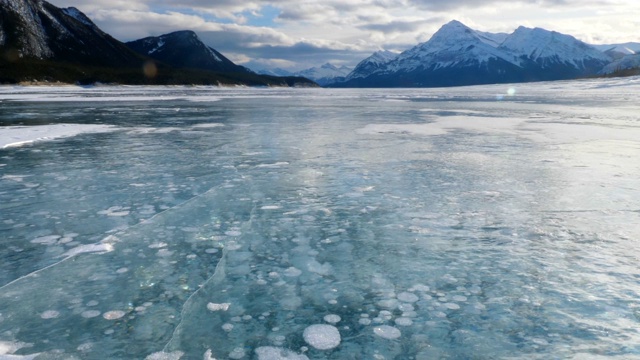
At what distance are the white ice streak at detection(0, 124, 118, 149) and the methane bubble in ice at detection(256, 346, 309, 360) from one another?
14372 millimetres

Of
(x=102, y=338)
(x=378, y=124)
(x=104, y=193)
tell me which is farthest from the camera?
(x=378, y=124)

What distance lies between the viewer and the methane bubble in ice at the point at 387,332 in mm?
3953

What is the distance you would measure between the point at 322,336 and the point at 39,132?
17536mm

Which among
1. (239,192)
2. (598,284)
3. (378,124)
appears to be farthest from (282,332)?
(378,124)

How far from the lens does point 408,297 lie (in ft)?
15.3

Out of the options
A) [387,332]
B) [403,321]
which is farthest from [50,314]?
[403,321]

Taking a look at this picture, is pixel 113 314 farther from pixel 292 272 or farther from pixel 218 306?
pixel 292 272

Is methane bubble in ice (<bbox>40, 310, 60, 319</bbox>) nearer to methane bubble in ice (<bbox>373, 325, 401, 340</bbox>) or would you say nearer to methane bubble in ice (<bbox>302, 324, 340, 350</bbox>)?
methane bubble in ice (<bbox>302, 324, 340, 350</bbox>)

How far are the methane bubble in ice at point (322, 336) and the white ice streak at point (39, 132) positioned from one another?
14.4m

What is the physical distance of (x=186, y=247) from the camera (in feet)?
19.9

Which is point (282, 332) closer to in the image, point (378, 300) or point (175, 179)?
point (378, 300)

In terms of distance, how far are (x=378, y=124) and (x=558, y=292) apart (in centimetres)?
1751

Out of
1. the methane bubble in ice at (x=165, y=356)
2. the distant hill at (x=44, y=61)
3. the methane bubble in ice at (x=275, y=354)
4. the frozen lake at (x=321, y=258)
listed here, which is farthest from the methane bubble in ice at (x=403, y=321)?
the distant hill at (x=44, y=61)

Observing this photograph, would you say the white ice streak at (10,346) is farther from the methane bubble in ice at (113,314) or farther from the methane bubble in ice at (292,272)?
the methane bubble in ice at (292,272)
